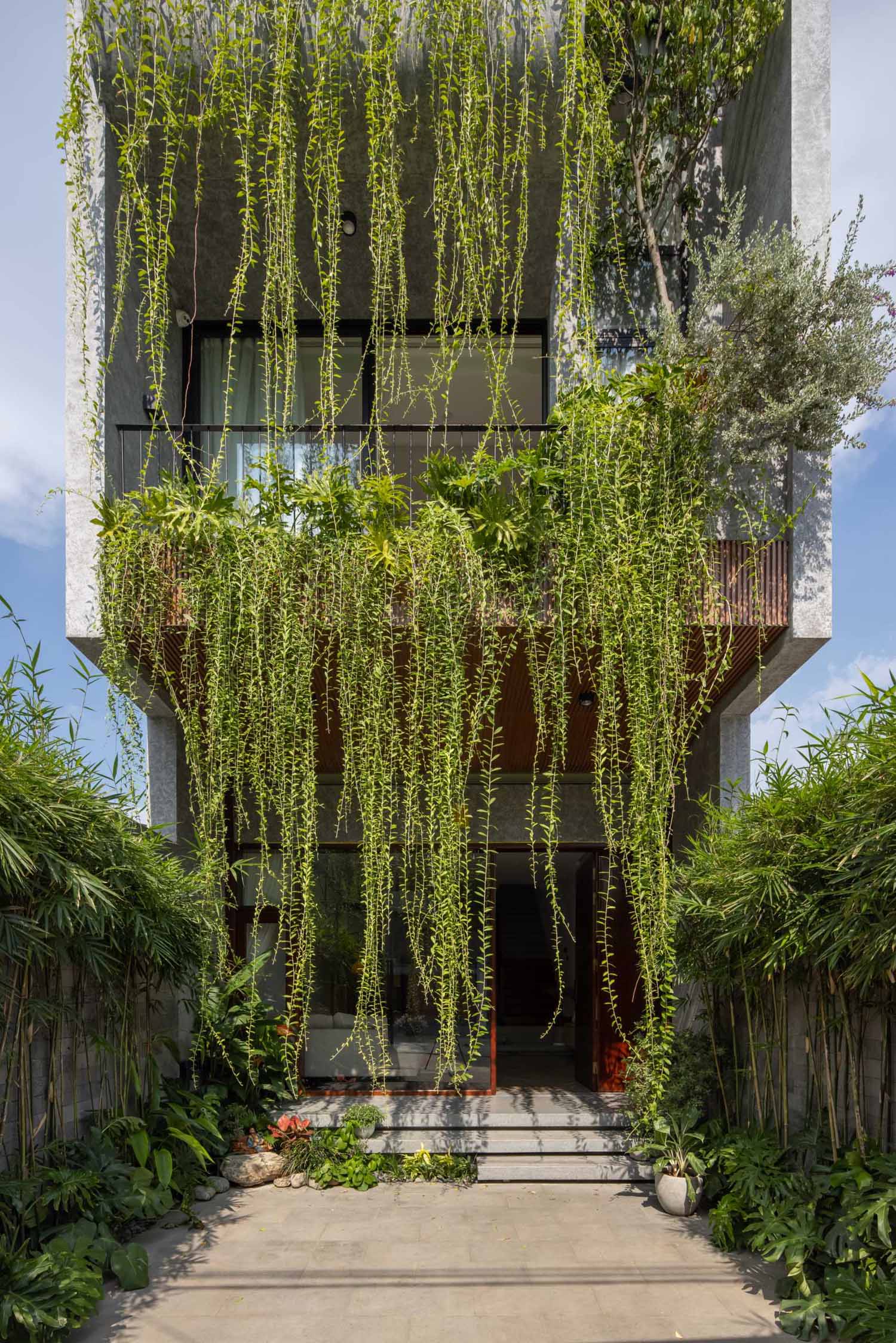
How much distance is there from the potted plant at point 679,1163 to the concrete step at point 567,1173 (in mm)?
518

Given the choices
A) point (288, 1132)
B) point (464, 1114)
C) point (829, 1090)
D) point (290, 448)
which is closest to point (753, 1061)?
point (829, 1090)

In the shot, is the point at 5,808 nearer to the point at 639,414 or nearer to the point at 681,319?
the point at 639,414

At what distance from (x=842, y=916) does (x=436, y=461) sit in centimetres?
306

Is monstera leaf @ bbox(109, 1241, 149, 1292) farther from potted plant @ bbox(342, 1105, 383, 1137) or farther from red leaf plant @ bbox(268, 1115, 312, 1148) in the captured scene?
potted plant @ bbox(342, 1105, 383, 1137)

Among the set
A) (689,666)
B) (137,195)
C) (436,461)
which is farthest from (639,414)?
(137,195)

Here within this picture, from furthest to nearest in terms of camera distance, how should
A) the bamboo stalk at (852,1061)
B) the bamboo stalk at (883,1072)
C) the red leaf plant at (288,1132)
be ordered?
1. the red leaf plant at (288,1132)
2. the bamboo stalk at (852,1061)
3. the bamboo stalk at (883,1072)

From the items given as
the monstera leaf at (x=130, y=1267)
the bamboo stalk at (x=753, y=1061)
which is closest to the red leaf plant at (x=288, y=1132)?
the monstera leaf at (x=130, y=1267)

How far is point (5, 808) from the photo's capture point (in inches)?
144

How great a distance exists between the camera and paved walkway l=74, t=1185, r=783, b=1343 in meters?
3.71

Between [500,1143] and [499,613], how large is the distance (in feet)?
12.5

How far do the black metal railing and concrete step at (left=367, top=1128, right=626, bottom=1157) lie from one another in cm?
435

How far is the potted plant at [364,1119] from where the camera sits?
19.3ft

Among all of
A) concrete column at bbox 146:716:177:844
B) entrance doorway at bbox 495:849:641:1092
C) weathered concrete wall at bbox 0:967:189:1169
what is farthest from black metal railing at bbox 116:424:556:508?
entrance doorway at bbox 495:849:641:1092

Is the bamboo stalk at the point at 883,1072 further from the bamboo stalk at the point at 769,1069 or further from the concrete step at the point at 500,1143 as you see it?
the concrete step at the point at 500,1143
